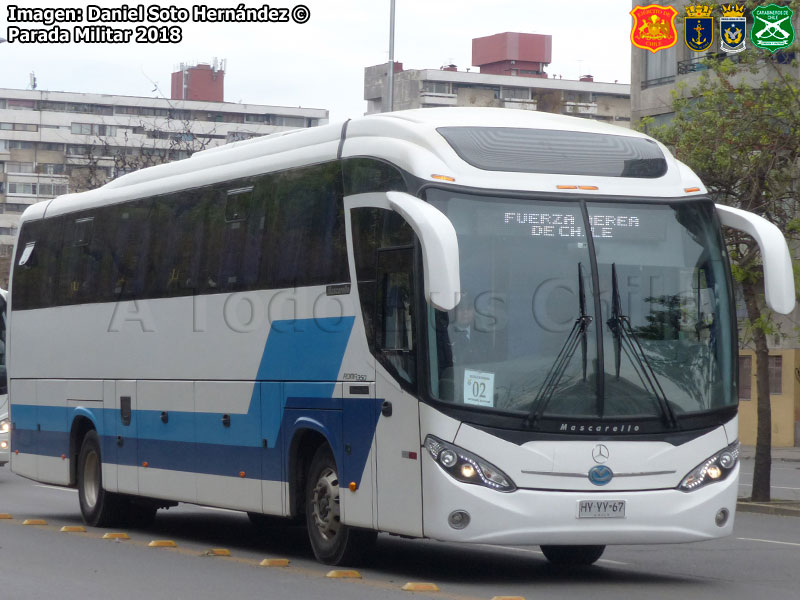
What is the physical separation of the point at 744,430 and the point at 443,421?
35.7m

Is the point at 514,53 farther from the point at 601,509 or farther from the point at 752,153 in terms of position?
the point at 601,509

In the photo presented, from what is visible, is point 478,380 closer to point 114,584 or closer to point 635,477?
point 635,477

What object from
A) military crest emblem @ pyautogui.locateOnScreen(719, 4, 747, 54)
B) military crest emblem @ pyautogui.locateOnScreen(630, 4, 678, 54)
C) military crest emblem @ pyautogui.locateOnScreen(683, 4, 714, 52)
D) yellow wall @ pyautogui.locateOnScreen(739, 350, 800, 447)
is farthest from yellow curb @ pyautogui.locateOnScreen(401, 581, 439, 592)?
yellow wall @ pyautogui.locateOnScreen(739, 350, 800, 447)

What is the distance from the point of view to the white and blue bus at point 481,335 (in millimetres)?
10805

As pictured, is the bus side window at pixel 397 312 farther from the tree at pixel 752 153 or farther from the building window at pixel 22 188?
the building window at pixel 22 188

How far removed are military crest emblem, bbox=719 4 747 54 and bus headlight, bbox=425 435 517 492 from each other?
11185 mm

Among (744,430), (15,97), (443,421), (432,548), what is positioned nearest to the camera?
(443,421)

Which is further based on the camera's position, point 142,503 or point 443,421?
point 142,503

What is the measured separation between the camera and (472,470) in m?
10.7

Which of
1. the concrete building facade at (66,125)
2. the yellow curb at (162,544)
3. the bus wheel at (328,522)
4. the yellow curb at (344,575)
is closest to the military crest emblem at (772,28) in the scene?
the bus wheel at (328,522)

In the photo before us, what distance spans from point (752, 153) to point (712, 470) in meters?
10.4

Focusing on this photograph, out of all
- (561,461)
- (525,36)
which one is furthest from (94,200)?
(525,36)

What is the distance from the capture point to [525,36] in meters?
119

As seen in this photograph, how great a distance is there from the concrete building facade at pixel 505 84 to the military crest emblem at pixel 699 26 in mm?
83173
